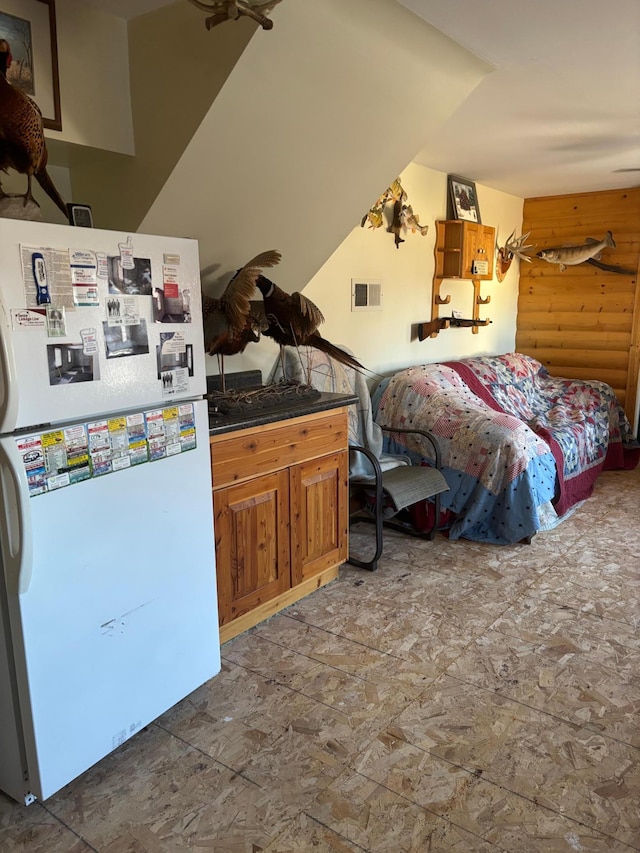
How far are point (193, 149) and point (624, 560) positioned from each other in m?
2.86

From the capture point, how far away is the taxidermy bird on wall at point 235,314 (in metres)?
2.44

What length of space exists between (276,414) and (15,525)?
1.19 m

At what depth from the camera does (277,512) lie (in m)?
2.61

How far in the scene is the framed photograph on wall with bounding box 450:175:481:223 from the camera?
4660 millimetres

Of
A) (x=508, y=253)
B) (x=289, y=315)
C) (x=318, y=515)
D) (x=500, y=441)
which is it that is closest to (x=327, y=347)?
(x=289, y=315)

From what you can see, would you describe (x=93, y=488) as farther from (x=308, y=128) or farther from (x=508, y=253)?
(x=508, y=253)

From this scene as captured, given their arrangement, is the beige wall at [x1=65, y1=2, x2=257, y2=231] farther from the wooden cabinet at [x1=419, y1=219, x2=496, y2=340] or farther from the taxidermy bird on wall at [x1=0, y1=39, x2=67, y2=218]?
the wooden cabinet at [x1=419, y1=219, x2=496, y2=340]

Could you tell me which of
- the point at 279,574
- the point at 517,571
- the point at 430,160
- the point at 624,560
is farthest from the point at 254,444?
the point at 430,160

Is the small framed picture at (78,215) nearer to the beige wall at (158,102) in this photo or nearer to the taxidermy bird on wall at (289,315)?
the beige wall at (158,102)

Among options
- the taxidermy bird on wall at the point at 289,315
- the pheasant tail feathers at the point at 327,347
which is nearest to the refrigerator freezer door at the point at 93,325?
the taxidermy bird on wall at the point at 289,315

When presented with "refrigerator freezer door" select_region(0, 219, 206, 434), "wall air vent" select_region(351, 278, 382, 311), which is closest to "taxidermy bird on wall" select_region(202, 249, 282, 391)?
"refrigerator freezer door" select_region(0, 219, 206, 434)

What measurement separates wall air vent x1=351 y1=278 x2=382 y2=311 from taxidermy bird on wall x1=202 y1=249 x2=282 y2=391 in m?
1.29

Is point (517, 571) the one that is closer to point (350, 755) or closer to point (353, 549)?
point (353, 549)

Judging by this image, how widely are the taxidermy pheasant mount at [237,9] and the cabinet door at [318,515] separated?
162cm
